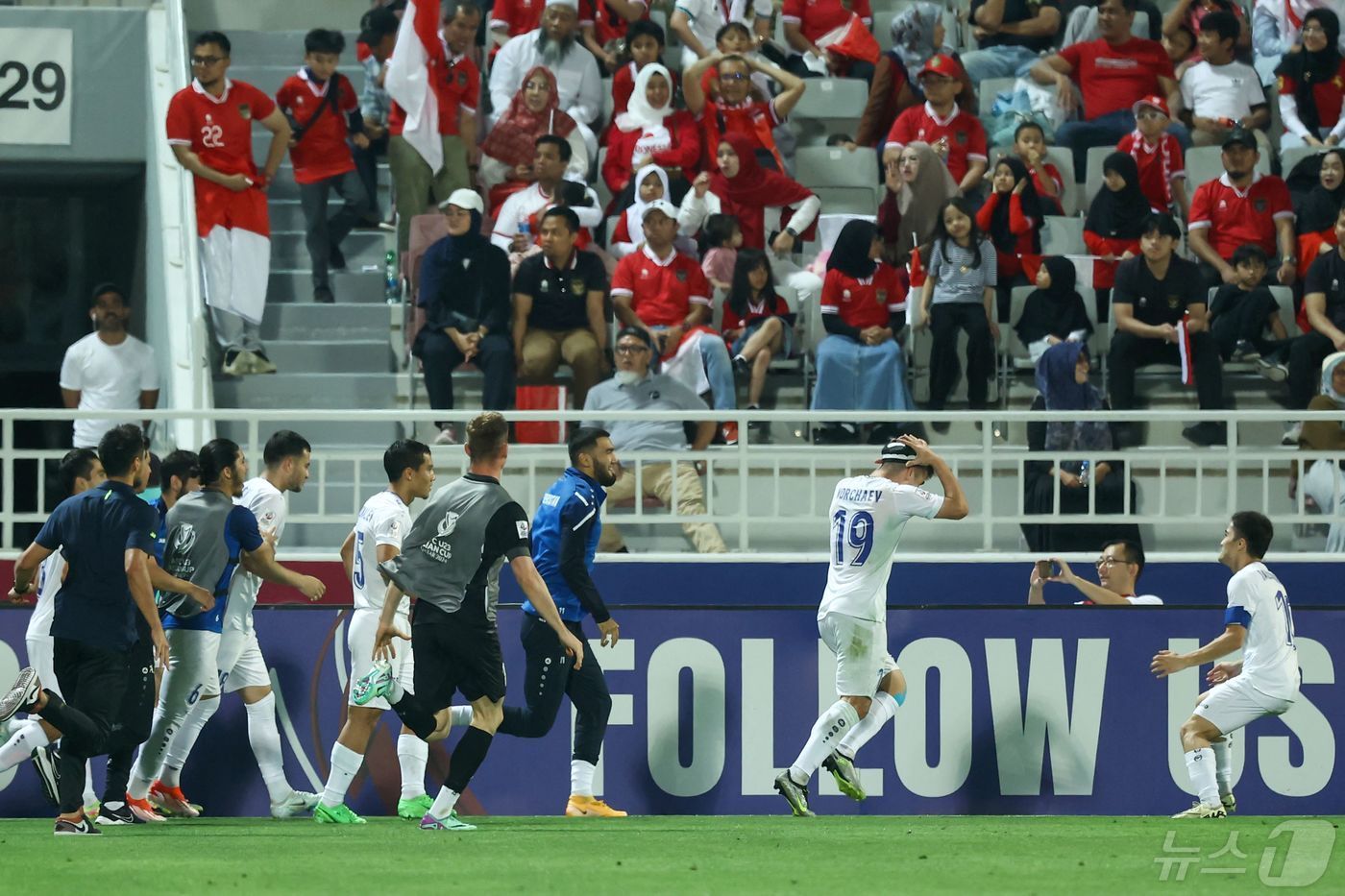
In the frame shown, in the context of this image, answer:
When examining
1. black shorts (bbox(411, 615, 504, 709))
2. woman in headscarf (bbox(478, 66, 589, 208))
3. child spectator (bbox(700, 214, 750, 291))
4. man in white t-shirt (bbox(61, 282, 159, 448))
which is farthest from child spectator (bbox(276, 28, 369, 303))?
black shorts (bbox(411, 615, 504, 709))

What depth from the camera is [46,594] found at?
461 inches

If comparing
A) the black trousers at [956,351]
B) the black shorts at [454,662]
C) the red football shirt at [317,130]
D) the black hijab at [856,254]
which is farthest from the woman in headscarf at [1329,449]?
the red football shirt at [317,130]

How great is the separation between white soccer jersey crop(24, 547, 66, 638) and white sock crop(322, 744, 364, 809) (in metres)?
1.67

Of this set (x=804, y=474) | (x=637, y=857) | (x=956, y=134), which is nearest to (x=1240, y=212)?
→ (x=956, y=134)

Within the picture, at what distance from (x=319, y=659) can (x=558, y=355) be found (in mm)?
3695

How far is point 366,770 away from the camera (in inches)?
508

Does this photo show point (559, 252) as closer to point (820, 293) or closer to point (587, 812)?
point (820, 293)

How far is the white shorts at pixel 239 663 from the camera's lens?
1180 centimetres

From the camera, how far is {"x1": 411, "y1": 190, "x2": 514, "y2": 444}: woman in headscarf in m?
15.6

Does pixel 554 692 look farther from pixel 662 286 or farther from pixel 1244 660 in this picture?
pixel 662 286

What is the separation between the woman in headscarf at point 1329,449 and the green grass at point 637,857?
3.18 metres

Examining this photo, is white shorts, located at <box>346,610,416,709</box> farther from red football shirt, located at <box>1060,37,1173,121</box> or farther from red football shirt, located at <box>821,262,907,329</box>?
red football shirt, located at <box>1060,37,1173,121</box>

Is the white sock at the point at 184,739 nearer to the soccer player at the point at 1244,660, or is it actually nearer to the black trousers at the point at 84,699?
the black trousers at the point at 84,699

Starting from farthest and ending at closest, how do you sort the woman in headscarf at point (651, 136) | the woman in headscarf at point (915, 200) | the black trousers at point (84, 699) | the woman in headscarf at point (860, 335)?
the woman in headscarf at point (651, 136) < the woman in headscarf at point (915, 200) < the woman in headscarf at point (860, 335) < the black trousers at point (84, 699)
